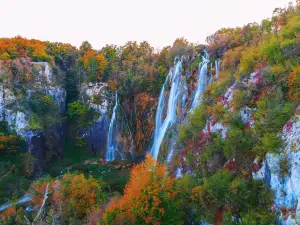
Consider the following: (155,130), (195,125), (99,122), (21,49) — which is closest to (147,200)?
(195,125)

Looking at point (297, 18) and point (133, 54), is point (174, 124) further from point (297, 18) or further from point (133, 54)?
point (133, 54)

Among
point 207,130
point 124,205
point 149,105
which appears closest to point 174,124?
point 149,105

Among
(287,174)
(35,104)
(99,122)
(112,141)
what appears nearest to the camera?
(287,174)

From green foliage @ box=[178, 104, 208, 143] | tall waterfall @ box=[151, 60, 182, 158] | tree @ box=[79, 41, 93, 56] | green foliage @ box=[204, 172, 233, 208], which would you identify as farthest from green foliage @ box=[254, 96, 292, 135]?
tree @ box=[79, 41, 93, 56]

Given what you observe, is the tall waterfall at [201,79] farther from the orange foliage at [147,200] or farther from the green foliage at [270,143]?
the green foliage at [270,143]

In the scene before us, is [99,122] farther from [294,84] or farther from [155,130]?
[294,84]

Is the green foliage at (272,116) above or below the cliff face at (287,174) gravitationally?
above

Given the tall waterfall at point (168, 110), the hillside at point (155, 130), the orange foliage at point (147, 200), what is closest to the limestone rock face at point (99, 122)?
the hillside at point (155, 130)
